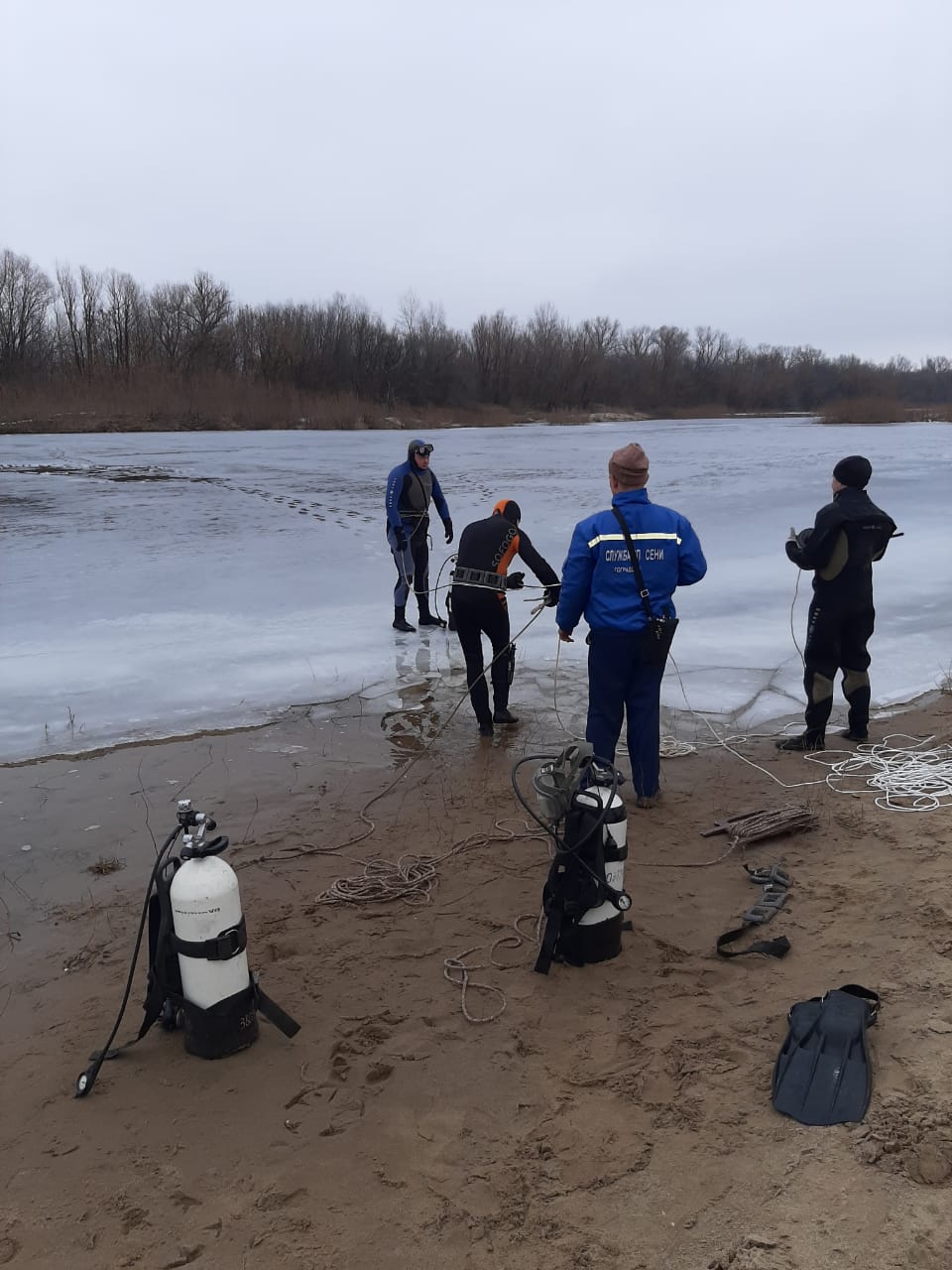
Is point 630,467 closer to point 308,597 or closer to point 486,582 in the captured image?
point 486,582

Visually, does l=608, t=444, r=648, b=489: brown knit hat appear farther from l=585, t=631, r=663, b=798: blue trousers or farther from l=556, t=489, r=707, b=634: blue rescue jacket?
l=585, t=631, r=663, b=798: blue trousers

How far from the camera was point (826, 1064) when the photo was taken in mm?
2674

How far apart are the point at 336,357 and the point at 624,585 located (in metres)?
61.2

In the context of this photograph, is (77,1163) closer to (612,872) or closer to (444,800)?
(612,872)

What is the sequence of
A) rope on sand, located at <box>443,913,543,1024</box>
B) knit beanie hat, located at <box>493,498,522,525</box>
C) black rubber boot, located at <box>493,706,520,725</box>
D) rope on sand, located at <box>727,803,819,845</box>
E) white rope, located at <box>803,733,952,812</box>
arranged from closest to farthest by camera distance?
1. rope on sand, located at <box>443,913,543,1024</box>
2. rope on sand, located at <box>727,803,819,845</box>
3. white rope, located at <box>803,733,952,812</box>
4. knit beanie hat, located at <box>493,498,522,525</box>
5. black rubber boot, located at <box>493,706,520,725</box>

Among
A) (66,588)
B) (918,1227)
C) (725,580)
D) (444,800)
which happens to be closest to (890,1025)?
(918,1227)

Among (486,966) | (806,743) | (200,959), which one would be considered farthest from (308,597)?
(200,959)

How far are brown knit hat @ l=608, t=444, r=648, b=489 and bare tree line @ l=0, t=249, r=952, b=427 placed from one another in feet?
155

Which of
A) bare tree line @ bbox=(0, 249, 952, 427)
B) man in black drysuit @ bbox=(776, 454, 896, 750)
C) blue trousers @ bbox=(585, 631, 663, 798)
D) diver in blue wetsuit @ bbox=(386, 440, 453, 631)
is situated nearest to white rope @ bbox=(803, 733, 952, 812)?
man in black drysuit @ bbox=(776, 454, 896, 750)

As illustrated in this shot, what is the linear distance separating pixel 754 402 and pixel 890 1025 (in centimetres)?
8254

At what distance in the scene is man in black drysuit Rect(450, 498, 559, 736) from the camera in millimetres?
6031

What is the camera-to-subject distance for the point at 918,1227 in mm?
2113

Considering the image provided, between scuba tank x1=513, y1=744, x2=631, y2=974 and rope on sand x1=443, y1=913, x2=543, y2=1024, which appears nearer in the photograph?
rope on sand x1=443, y1=913, x2=543, y2=1024

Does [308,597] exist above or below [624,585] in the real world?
below
